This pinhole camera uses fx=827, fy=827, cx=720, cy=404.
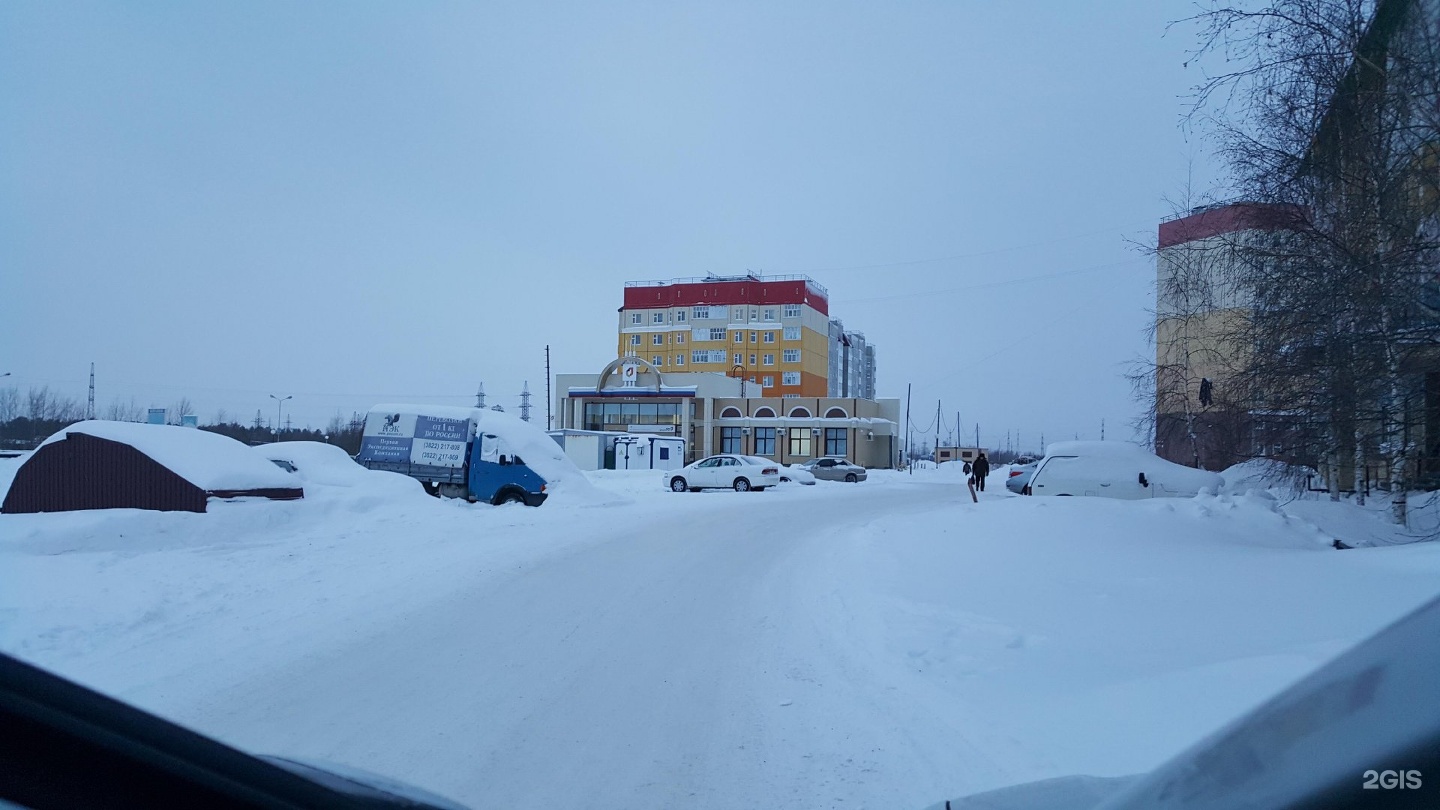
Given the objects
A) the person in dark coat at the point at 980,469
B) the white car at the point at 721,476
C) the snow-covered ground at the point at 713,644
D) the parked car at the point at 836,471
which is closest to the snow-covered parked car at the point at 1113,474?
the snow-covered ground at the point at 713,644

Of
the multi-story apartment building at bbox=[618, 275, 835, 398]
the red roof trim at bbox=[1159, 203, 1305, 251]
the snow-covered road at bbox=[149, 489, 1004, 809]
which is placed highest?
the multi-story apartment building at bbox=[618, 275, 835, 398]

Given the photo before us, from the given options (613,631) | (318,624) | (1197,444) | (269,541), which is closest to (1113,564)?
(613,631)

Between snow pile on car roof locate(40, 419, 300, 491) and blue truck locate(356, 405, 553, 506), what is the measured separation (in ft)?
18.8

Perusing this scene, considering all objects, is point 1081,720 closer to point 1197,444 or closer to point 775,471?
point 1197,444

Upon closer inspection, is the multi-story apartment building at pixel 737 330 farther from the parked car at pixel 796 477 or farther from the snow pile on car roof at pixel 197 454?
the snow pile on car roof at pixel 197 454

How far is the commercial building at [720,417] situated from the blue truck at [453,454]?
38821 mm

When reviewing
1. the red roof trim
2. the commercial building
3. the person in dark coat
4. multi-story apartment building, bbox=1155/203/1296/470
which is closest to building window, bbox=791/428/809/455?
the commercial building

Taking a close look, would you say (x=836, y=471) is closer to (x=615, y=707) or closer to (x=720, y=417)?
(x=720, y=417)

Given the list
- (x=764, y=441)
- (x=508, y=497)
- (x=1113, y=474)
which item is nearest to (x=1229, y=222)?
(x=1113, y=474)

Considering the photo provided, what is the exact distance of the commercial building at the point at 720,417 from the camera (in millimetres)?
63531

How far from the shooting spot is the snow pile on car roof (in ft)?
50.0

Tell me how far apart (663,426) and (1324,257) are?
53.4 meters

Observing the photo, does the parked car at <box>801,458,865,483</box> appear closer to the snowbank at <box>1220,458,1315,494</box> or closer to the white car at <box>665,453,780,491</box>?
the white car at <box>665,453,780,491</box>

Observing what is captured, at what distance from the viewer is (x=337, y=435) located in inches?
2041
